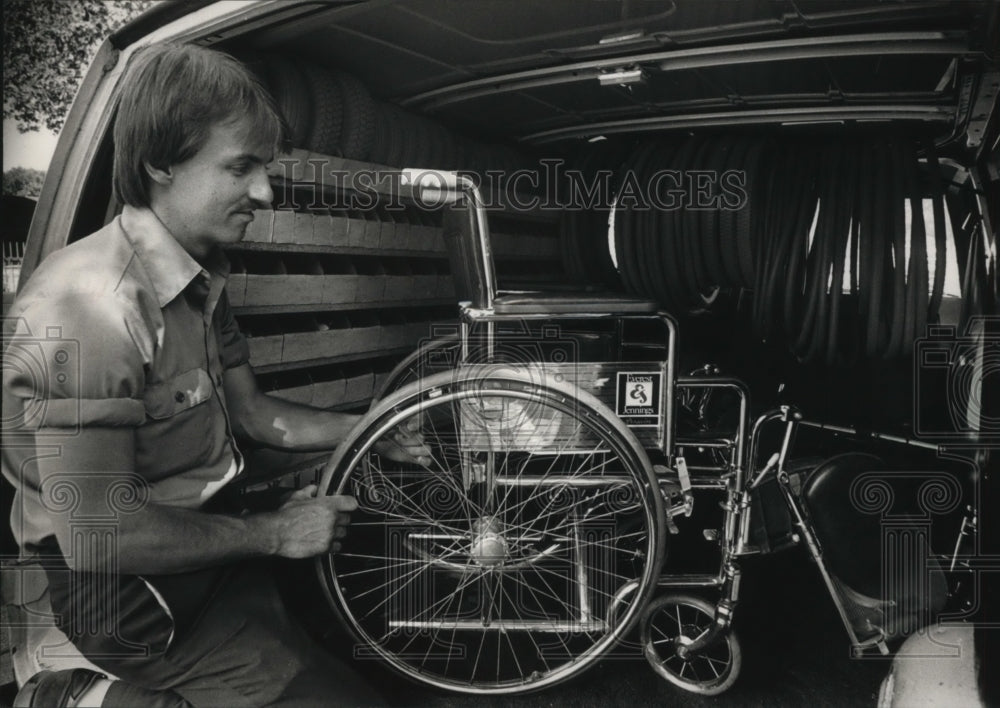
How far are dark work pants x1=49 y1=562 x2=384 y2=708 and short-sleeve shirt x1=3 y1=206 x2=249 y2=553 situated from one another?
0.17 metres

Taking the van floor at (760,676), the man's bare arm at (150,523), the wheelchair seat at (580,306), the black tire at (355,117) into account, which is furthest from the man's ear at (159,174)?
the van floor at (760,676)

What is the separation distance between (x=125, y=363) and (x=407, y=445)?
78cm

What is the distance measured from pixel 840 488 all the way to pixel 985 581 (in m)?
0.50

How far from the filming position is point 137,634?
1.51 metres

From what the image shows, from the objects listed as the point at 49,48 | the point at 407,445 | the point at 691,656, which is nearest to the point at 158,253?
the point at 49,48

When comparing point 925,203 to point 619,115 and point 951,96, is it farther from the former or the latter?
point 619,115

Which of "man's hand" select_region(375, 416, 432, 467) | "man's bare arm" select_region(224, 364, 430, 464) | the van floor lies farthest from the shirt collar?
the van floor

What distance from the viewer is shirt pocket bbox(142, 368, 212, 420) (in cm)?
151

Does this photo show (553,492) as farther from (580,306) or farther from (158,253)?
(158,253)

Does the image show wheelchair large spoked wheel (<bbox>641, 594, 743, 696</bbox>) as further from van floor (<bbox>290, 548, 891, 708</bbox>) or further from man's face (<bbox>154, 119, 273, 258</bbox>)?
man's face (<bbox>154, 119, 273, 258</bbox>)

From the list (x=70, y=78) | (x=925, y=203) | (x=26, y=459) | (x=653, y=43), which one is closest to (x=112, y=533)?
(x=26, y=459)

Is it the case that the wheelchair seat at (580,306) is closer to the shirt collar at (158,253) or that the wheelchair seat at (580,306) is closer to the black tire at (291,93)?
the shirt collar at (158,253)

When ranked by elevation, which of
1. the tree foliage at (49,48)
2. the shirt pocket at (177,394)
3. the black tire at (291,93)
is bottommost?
the shirt pocket at (177,394)

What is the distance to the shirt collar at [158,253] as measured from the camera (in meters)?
1.54
